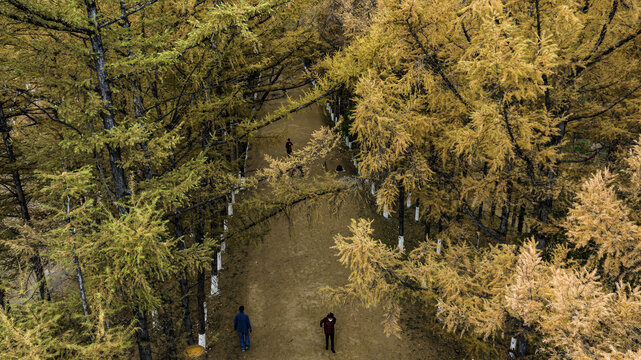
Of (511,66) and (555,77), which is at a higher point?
(555,77)

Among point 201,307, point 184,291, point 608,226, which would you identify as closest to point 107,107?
point 184,291

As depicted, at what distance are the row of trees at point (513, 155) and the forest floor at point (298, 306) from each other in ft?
8.01

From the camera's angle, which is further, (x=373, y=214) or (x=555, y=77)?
(x=373, y=214)

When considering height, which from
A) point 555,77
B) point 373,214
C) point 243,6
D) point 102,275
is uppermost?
point 243,6

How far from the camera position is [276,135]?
12.0 m

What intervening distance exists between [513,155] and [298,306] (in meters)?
9.92

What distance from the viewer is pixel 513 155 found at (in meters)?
6.12

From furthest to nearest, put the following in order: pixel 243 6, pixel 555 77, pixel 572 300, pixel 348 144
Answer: pixel 348 144 < pixel 555 77 < pixel 243 6 < pixel 572 300

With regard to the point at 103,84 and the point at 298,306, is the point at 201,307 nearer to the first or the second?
the point at 298,306

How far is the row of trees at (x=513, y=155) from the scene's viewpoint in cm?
464

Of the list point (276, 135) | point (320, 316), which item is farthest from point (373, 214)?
point (276, 135)

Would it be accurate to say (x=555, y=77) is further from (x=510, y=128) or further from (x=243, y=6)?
(x=243, y=6)

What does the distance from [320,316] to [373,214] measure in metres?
7.33

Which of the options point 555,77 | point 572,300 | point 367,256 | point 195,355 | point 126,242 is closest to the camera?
point 572,300
